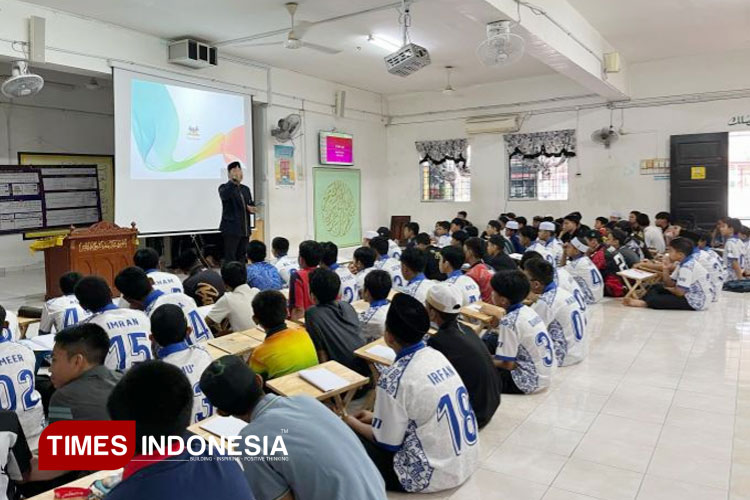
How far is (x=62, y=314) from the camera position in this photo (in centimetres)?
352

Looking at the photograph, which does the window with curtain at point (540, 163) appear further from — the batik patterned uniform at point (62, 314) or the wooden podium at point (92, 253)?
the batik patterned uniform at point (62, 314)

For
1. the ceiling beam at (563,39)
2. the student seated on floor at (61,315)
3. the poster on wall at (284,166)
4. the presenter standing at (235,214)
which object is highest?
the ceiling beam at (563,39)

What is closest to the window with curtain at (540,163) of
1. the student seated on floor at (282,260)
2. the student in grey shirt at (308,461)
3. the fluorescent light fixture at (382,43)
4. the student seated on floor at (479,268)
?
the fluorescent light fixture at (382,43)

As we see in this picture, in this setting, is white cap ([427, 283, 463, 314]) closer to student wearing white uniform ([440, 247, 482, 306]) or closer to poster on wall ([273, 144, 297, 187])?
student wearing white uniform ([440, 247, 482, 306])

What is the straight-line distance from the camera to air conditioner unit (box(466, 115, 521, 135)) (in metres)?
10.6

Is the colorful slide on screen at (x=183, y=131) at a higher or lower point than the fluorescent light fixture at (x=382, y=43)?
lower

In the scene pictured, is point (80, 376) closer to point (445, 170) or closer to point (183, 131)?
point (183, 131)

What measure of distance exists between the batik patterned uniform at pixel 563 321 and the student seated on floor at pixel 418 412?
5.80 feet

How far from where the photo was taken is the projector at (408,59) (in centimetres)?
568

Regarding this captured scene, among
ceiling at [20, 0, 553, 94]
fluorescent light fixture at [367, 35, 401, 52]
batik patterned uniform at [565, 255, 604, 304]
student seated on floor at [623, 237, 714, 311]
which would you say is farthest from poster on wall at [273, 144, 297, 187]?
student seated on floor at [623, 237, 714, 311]

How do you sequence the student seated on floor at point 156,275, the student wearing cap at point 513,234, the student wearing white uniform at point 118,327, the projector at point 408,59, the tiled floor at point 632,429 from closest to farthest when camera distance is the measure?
the tiled floor at point 632,429 → the student wearing white uniform at point 118,327 → the student seated on floor at point 156,275 → the projector at point 408,59 → the student wearing cap at point 513,234

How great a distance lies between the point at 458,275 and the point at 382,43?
4650 millimetres

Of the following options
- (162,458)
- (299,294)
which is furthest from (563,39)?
(162,458)

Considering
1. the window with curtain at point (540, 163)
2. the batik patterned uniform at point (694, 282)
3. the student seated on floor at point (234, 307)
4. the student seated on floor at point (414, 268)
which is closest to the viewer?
the student seated on floor at point (234, 307)
